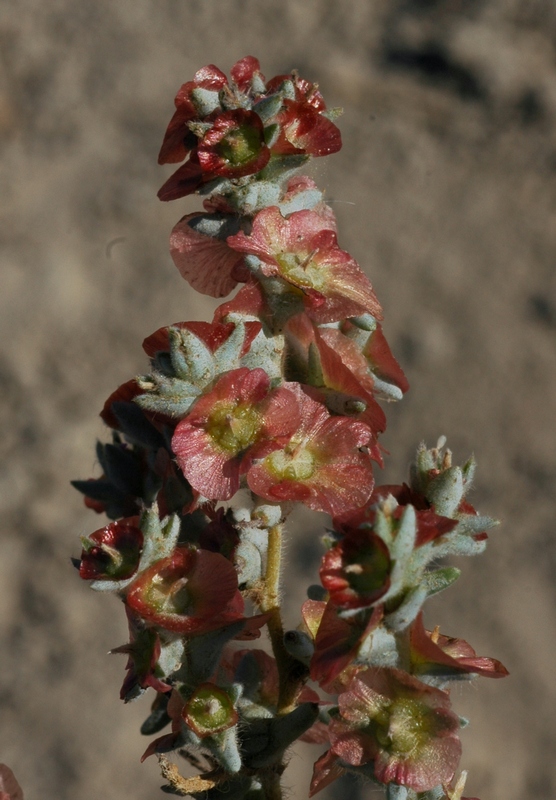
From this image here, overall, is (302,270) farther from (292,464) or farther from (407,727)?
(407,727)

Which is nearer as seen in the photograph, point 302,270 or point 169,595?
point 169,595

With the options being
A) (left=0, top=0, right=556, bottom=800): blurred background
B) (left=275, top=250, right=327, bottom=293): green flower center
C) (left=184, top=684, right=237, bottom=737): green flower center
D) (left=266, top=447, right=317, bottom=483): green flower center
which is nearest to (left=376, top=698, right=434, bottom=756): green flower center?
(left=184, top=684, right=237, bottom=737): green flower center

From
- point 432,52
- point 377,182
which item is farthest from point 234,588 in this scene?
point 432,52

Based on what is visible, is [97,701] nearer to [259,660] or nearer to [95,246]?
[95,246]

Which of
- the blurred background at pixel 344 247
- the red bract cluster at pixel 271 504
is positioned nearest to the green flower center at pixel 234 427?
the red bract cluster at pixel 271 504

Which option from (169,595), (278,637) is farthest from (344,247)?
(169,595)

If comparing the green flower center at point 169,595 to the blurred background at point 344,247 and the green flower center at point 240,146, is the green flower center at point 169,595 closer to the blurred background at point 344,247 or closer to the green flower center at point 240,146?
the green flower center at point 240,146
